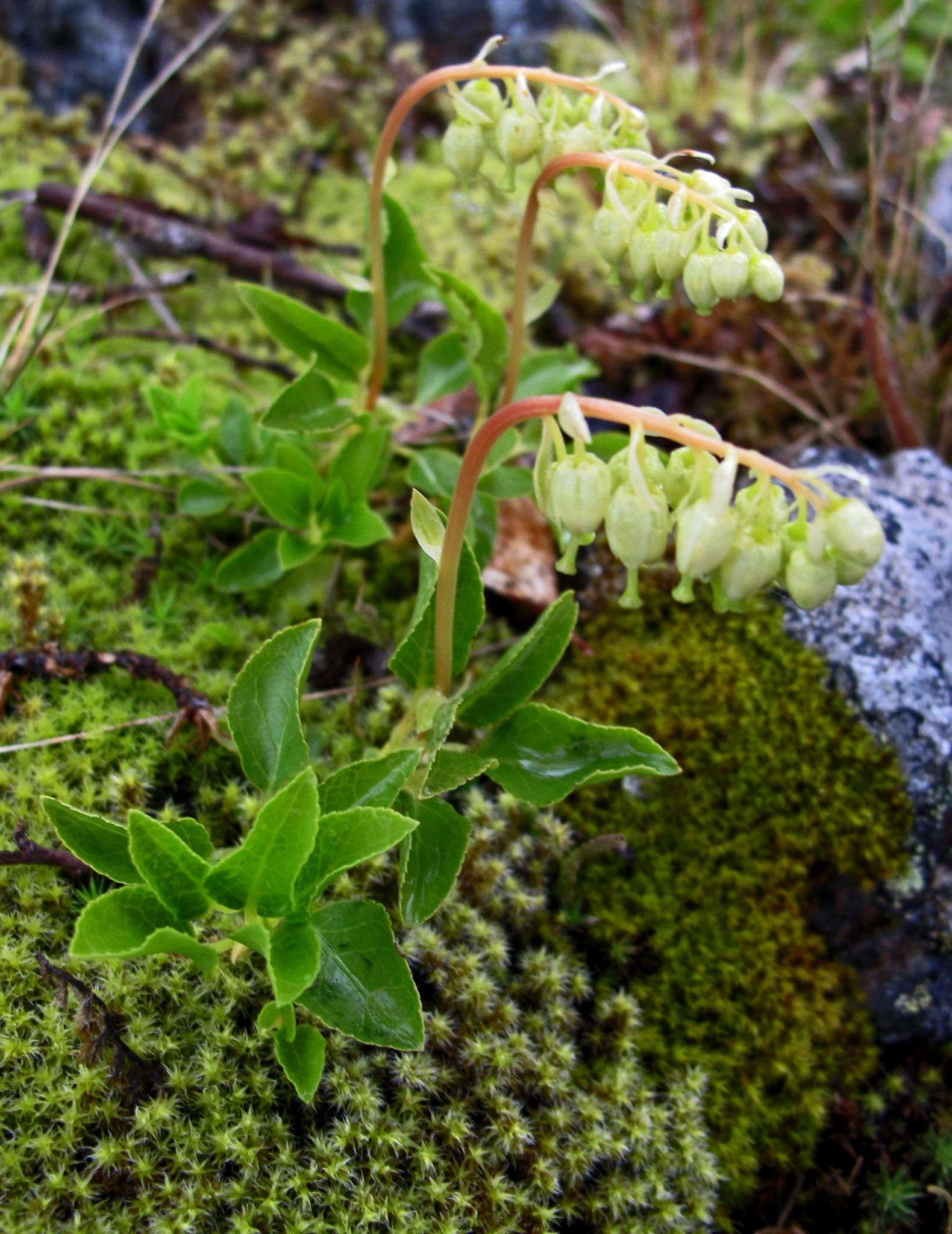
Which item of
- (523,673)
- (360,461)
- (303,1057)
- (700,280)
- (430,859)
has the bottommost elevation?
(303,1057)


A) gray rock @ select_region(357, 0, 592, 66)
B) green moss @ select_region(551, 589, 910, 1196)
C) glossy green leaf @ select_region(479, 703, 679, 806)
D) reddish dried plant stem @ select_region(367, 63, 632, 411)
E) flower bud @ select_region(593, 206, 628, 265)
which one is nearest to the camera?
flower bud @ select_region(593, 206, 628, 265)

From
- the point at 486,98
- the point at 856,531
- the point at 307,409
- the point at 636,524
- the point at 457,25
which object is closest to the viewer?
the point at 856,531

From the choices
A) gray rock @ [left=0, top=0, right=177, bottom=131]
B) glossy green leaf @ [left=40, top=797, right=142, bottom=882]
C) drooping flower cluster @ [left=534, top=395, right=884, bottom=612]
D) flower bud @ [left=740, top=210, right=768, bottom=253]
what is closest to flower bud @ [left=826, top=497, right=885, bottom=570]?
drooping flower cluster @ [left=534, top=395, right=884, bottom=612]

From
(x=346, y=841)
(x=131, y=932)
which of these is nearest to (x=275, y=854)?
(x=346, y=841)

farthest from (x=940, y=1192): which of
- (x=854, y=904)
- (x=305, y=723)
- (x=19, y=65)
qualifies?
(x=19, y=65)

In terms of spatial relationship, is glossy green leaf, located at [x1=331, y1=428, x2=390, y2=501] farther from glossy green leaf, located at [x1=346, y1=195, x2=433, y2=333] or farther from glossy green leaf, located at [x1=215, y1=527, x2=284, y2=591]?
glossy green leaf, located at [x1=346, y1=195, x2=433, y2=333]

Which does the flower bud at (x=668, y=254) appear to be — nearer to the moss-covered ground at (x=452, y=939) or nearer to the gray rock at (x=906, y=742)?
the moss-covered ground at (x=452, y=939)

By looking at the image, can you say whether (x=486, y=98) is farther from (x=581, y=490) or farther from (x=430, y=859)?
(x=430, y=859)
